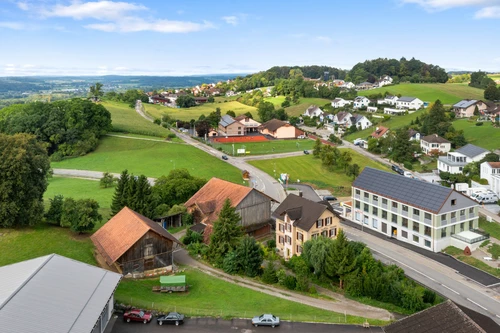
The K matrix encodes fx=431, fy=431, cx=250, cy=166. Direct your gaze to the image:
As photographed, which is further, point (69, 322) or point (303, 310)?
point (303, 310)

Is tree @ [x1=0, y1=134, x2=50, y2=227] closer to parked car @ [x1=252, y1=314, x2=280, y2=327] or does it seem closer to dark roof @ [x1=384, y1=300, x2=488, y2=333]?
parked car @ [x1=252, y1=314, x2=280, y2=327]

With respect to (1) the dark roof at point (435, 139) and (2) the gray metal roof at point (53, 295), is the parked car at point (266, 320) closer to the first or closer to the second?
(2) the gray metal roof at point (53, 295)

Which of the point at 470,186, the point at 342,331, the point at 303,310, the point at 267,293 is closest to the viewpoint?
the point at 342,331

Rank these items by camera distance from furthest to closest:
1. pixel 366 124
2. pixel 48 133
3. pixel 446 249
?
pixel 366 124
pixel 48 133
pixel 446 249

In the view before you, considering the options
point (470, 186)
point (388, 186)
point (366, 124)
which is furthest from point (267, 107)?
point (388, 186)

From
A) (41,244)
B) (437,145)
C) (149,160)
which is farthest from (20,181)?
(437,145)

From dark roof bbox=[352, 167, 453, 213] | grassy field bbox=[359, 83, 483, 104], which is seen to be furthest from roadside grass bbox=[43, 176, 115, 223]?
grassy field bbox=[359, 83, 483, 104]

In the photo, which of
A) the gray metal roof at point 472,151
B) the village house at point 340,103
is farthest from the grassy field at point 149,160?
the village house at point 340,103

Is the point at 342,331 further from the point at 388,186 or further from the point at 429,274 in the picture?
the point at 388,186
